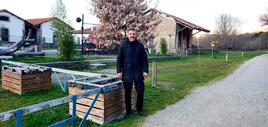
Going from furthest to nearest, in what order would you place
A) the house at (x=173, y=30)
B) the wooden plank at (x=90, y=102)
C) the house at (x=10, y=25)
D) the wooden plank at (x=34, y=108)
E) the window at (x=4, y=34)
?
the house at (x=10, y=25), the window at (x=4, y=34), the house at (x=173, y=30), the wooden plank at (x=90, y=102), the wooden plank at (x=34, y=108)

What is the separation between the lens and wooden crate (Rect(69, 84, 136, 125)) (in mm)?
5078

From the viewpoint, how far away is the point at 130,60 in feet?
18.4

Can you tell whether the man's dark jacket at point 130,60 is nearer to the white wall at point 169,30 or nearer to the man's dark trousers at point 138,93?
the man's dark trousers at point 138,93

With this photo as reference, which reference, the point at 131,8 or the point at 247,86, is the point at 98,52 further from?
the point at 247,86

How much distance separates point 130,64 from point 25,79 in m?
3.47

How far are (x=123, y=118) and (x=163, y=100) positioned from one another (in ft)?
6.19

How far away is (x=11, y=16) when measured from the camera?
3894 cm

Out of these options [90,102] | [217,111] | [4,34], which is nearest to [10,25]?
[4,34]

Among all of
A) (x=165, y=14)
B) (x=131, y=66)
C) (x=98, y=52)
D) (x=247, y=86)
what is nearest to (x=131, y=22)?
(x=98, y=52)

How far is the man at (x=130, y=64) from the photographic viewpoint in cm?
562

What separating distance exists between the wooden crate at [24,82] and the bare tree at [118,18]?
9.44 m

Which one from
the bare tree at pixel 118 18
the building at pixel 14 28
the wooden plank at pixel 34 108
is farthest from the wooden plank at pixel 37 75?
the building at pixel 14 28

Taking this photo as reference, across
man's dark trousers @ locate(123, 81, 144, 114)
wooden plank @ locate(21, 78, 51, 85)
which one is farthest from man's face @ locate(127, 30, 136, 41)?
wooden plank @ locate(21, 78, 51, 85)

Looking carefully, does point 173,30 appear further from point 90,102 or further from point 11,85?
point 90,102
